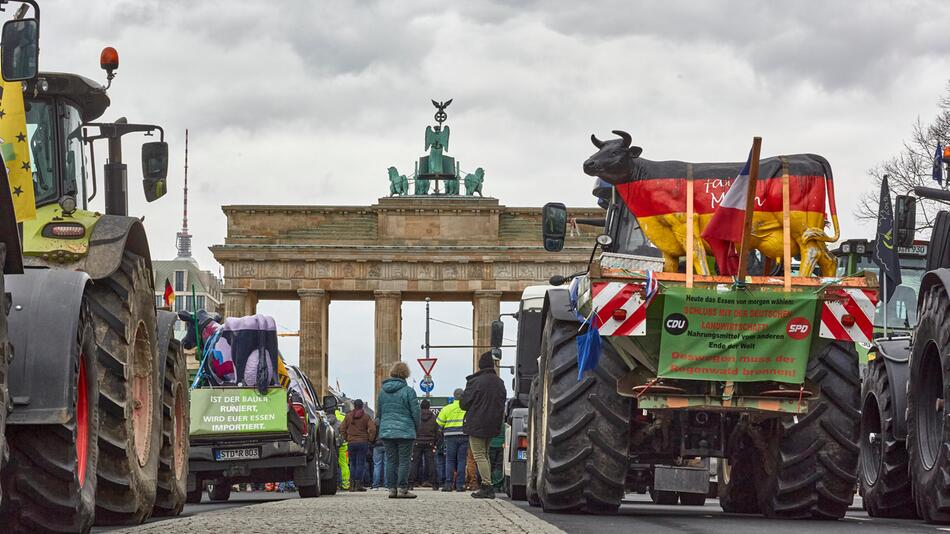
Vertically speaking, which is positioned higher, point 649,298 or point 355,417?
point 649,298

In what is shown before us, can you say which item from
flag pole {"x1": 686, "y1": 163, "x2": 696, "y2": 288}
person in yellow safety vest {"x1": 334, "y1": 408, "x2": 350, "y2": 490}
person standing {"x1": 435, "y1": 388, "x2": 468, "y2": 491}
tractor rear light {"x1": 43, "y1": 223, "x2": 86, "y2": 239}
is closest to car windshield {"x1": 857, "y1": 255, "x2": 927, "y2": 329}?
flag pole {"x1": 686, "y1": 163, "x2": 696, "y2": 288}

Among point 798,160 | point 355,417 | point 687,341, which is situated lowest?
point 355,417

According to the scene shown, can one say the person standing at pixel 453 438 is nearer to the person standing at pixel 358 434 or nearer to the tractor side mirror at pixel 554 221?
the person standing at pixel 358 434

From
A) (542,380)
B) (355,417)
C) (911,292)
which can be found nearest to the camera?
(542,380)

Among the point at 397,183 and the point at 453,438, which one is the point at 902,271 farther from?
the point at 397,183

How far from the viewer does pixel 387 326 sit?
237 feet

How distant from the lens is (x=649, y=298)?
A: 11039mm

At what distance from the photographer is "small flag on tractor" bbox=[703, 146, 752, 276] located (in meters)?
10.8

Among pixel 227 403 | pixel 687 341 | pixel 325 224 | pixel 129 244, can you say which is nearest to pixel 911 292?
pixel 227 403

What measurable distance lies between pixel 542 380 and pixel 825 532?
3593mm

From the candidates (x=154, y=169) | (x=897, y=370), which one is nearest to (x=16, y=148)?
(x=154, y=169)

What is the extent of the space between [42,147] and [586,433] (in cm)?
381

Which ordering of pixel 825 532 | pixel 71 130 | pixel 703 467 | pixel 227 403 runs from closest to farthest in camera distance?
pixel 825 532
pixel 71 130
pixel 703 467
pixel 227 403

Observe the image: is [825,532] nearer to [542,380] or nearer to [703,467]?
[542,380]
